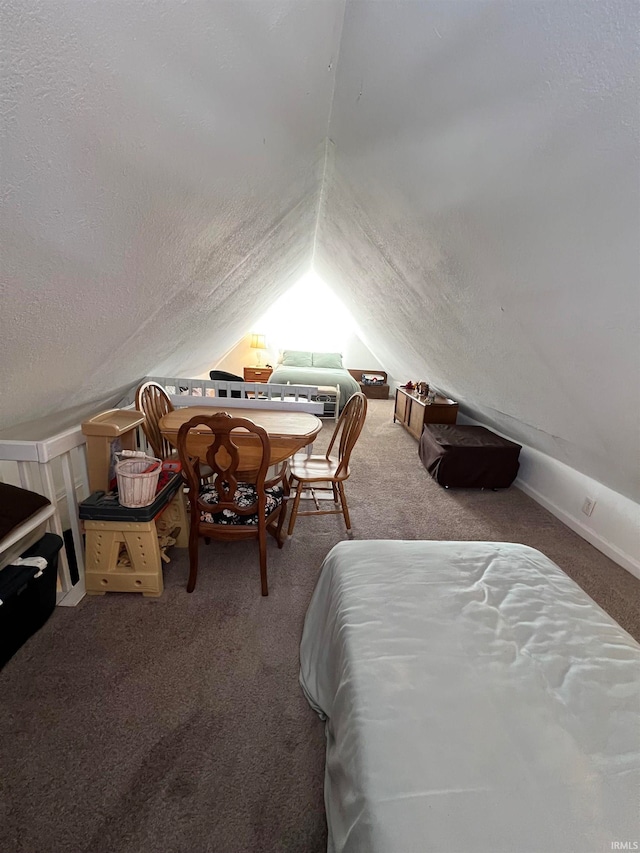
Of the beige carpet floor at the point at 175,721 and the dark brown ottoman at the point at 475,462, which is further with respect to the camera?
the dark brown ottoman at the point at 475,462

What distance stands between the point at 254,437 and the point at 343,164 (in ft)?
4.68

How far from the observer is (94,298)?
4.05 feet

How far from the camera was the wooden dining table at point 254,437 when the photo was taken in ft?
6.19

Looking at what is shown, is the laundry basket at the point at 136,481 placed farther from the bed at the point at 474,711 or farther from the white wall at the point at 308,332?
the white wall at the point at 308,332

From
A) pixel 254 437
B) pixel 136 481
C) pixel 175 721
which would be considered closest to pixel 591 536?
pixel 254 437

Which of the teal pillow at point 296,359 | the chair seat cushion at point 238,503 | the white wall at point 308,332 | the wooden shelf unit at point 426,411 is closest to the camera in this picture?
the chair seat cushion at point 238,503

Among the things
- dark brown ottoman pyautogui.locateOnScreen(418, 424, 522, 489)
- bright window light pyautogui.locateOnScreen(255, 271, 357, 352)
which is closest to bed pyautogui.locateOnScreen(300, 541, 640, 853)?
dark brown ottoman pyautogui.locateOnScreen(418, 424, 522, 489)

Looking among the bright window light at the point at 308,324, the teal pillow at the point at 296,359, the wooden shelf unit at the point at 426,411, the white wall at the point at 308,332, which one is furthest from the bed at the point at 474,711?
the bright window light at the point at 308,324

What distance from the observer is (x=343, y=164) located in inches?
68.6

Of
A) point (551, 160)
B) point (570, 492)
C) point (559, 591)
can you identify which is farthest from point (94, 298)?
point (570, 492)

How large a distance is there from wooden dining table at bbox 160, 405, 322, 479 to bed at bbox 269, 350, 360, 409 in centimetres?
274

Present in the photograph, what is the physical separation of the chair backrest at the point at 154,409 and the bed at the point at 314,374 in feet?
8.97

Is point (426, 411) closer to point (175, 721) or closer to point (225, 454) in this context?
point (225, 454)

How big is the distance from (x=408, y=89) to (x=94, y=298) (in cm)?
116
